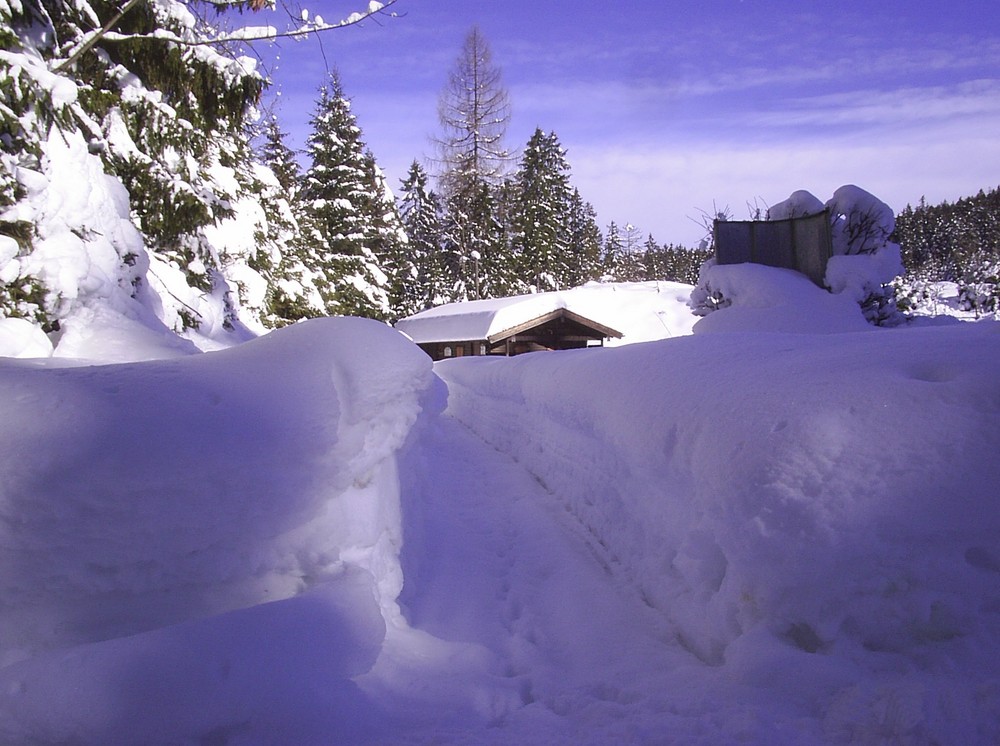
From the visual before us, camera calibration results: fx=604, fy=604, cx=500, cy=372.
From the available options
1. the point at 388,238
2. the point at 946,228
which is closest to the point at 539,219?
the point at 388,238

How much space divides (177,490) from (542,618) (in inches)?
82.0

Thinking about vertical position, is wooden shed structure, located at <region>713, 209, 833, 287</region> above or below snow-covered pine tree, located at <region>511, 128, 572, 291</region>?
below

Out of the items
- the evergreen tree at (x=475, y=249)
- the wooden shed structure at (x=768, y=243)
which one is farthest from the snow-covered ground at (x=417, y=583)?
the evergreen tree at (x=475, y=249)

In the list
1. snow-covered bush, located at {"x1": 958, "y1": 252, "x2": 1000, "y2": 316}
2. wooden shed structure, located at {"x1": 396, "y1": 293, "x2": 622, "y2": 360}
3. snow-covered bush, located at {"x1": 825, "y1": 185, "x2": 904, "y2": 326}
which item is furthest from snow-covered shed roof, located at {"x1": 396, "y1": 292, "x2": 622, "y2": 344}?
snow-covered bush, located at {"x1": 958, "y1": 252, "x2": 1000, "y2": 316}

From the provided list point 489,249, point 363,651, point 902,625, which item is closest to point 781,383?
point 902,625

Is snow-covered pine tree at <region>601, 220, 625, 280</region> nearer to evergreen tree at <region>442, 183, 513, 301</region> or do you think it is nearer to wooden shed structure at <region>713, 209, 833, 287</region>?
evergreen tree at <region>442, 183, 513, 301</region>

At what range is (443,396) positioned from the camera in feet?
14.6

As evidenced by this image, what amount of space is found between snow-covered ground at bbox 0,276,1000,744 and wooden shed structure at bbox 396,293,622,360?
16781 millimetres

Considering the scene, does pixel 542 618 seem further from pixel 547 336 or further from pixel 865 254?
pixel 547 336

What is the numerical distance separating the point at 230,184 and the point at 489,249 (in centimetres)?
2299

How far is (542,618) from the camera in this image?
11.3 feet

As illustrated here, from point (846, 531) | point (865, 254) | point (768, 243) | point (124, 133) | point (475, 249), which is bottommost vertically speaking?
point (846, 531)

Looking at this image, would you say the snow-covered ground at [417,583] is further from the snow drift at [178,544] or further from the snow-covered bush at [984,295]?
the snow-covered bush at [984,295]

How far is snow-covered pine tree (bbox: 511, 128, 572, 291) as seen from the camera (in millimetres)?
36500
